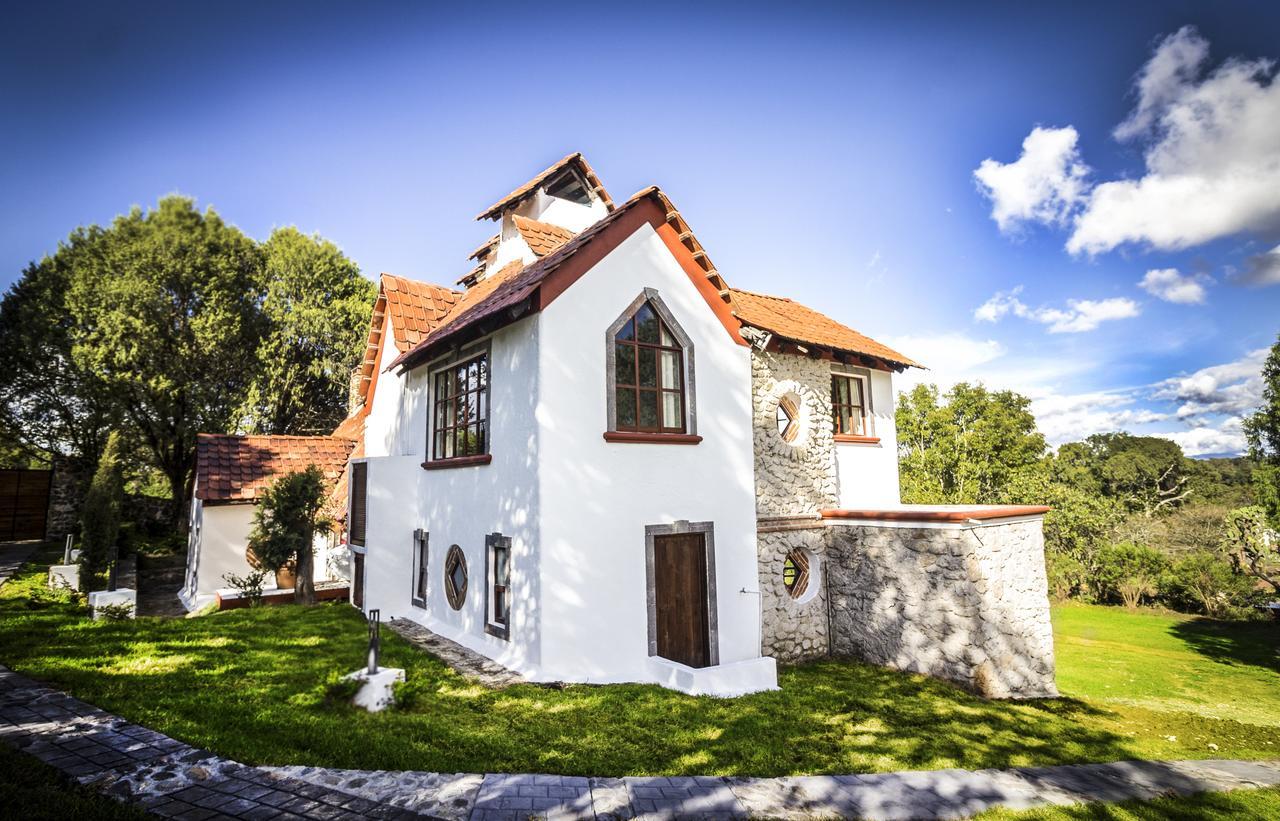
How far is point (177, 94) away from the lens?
10.2 metres

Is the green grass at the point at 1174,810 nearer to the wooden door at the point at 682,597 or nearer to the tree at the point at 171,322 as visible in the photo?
the wooden door at the point at 682,597

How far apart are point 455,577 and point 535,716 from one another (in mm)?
5000

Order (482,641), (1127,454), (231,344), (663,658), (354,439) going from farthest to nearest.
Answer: (1127,454) < (231,344) < (354,439) < (482,641) < (663,658)

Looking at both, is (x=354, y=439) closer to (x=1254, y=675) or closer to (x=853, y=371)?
(x=853, y=371)

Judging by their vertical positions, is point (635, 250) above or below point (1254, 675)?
above

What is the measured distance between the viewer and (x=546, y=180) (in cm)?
1422

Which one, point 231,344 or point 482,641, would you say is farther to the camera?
point 231,344

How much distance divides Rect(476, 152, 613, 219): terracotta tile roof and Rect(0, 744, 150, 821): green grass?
12.7 m

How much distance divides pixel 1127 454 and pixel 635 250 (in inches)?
2018

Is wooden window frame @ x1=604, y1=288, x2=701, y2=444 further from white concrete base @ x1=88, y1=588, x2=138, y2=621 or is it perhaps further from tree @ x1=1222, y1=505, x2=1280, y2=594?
tree @ x1=1222, y1=505, x2=1280, y2=594

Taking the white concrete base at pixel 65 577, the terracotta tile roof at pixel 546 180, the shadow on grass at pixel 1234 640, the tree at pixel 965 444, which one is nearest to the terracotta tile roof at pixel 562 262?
the terracotta tile roof at pixel 546 180

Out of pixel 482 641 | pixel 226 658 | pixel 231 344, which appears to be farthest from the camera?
pixel 231 344

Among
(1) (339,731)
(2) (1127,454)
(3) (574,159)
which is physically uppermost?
(3) (574,159)

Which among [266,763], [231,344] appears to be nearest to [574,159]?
[266,763]
